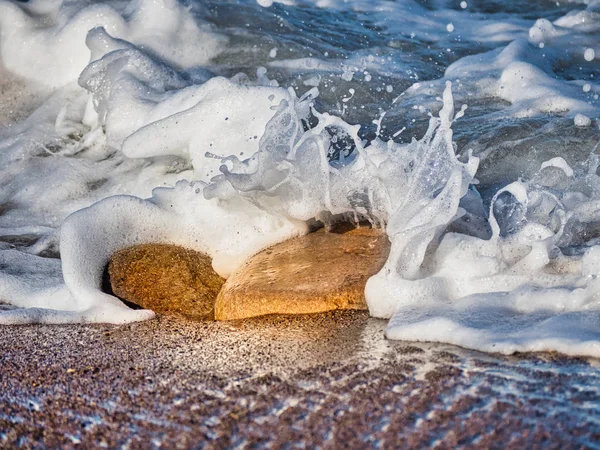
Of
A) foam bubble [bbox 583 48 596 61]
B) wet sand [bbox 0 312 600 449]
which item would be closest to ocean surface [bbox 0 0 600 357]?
foam bubble [bbox 583 48 596 61]

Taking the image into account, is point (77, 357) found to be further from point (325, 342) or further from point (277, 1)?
point (277, 1)

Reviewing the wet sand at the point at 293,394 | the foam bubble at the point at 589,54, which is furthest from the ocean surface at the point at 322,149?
the wet sand at the point at 293,394

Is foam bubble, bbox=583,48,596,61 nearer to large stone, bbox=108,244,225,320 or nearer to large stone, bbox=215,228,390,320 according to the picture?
large stone, bbox=215,228,390,320

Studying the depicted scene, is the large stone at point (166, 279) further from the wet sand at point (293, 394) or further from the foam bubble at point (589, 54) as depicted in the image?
the foam bubble at point (589, 54)

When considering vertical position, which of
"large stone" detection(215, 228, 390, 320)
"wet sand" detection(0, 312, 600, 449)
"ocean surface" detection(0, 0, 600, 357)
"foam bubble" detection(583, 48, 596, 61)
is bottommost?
"wet sand" detection(0, 312, 600, 449)

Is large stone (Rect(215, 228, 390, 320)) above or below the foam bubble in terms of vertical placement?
below

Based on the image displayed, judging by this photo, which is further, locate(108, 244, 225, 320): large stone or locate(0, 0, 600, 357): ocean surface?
locate(108, 244, 225, 320): large stone

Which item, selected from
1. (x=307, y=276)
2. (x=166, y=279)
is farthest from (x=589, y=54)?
(x=166, y=279)

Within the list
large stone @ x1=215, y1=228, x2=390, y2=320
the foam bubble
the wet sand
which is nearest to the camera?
the wet sand
